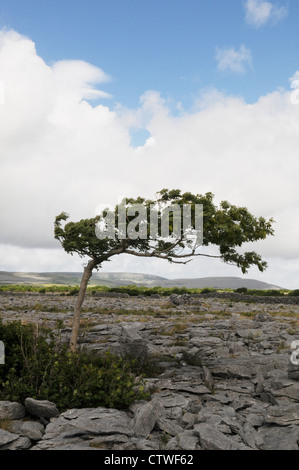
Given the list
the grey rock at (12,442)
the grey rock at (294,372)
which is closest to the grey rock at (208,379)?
the grey rock at (294,372)

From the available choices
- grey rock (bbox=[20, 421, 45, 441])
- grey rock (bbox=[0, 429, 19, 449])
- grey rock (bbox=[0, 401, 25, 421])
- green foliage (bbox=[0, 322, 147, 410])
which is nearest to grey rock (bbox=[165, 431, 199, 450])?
green foliage (bbox=[0, 322, 147, 410])

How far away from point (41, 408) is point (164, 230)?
785 centimetres

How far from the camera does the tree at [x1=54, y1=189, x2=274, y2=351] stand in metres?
15.2

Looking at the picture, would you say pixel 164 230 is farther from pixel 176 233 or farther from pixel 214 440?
pixel 214 440

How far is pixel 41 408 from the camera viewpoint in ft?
31.4

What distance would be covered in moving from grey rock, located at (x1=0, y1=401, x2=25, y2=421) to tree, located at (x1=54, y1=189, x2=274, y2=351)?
5.63m

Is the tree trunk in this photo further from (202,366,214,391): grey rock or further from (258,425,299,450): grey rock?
(258,425,299,450): grey rock

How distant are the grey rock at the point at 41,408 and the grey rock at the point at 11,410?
194 mm

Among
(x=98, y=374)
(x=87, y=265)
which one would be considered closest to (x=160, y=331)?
(x=87, y=265)

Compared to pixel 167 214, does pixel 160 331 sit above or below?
below

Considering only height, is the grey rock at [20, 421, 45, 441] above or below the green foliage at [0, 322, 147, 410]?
below
